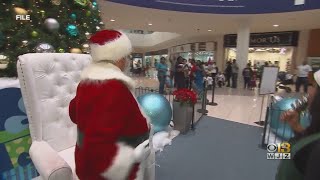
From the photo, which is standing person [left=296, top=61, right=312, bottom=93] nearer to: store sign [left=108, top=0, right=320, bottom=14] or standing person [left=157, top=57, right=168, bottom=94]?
store sign [left=108, top=0, right=320, bottom=14]

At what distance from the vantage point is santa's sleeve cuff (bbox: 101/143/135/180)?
4.04ft

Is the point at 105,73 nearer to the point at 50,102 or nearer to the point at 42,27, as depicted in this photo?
the point at 50,102

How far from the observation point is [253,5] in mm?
8547

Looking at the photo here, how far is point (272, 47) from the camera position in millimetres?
15125

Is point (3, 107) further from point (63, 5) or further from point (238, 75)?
point (238, 75)

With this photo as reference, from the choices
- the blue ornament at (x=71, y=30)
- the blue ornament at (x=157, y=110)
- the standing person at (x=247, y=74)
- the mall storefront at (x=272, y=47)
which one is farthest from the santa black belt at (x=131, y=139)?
the mall storefront at (x=272, y=47)

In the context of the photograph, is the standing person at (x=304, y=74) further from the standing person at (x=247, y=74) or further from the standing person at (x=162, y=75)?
the standing person at (x=162, y=75)

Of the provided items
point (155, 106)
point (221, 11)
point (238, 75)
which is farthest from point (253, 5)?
point (155, 106)

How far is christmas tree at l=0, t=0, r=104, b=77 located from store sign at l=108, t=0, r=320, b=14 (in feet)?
→ 16.5

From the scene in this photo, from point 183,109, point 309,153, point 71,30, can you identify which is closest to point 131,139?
point 309,153

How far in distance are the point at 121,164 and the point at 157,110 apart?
258 cm

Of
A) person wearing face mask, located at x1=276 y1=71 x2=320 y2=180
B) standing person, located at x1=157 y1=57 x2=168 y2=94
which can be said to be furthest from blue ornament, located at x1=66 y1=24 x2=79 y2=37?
standing person, located at x1=157 y1=57 x2=168 y2=94

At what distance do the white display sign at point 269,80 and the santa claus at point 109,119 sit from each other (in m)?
4.27

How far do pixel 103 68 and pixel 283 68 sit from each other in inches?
658
